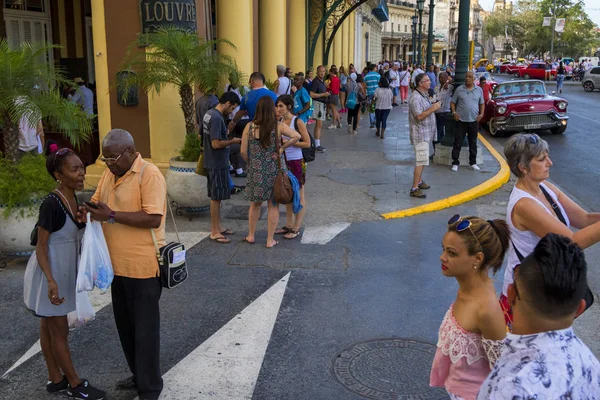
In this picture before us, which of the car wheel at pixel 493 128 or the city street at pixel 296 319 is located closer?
the city street at pixel 296 319

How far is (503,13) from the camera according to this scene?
12456cm

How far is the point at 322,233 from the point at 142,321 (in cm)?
431

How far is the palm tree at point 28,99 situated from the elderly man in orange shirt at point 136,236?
334 centimetres

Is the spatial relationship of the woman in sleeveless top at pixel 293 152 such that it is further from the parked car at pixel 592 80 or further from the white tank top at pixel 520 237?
the parked car at pixel 592 80

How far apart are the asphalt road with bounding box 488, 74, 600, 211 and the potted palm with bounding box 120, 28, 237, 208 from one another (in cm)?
588

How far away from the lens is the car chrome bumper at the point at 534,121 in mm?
17953

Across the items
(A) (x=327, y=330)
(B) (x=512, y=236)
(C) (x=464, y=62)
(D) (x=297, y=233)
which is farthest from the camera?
(C) (x=464, y=62)

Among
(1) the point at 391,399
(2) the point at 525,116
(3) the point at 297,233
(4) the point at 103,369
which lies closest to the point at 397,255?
(3) the point at 297,233

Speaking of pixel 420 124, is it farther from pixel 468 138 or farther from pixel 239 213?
pixel 239 213

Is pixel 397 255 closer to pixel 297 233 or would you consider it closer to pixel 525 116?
pixel 297 233

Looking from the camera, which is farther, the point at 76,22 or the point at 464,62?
the point at 76,22

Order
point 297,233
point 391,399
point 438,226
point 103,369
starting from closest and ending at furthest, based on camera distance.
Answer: point 391,399 → point 103,369 → point 297,233 → point 438,226

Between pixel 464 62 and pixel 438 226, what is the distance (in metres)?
5.31

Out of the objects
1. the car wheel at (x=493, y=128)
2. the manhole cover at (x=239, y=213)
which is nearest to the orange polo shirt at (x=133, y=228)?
the manhole cover at (x=239, y=213)
